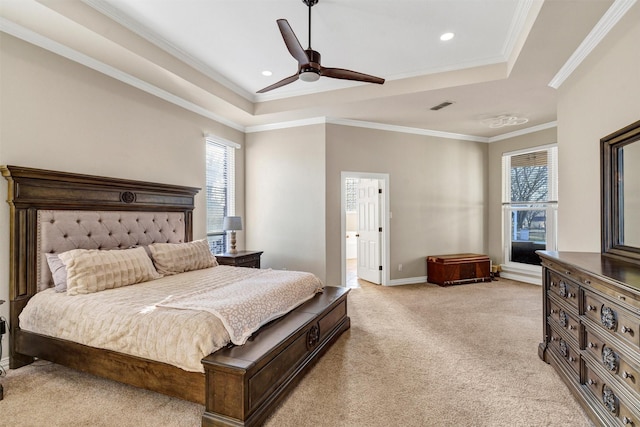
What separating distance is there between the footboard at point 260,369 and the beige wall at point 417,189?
262 centimetres

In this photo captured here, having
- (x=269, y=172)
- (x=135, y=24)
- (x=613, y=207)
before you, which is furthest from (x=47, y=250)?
(x=613, y=207)

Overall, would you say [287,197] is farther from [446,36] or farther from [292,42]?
[446,36]

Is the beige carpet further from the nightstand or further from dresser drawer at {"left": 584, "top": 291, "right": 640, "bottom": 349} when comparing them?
the nightstand

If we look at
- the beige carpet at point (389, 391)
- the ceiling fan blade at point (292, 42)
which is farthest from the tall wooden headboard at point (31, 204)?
the ceiling fan blade at point (292, 42)

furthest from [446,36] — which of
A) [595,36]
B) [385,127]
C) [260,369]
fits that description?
[260,369]

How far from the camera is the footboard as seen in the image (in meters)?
1.74

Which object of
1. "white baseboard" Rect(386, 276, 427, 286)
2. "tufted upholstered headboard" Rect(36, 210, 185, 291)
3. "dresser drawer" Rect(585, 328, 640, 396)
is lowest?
"white baseboard" Rect(386, 276, 427, 286)

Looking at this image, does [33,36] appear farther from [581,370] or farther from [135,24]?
[581,370]

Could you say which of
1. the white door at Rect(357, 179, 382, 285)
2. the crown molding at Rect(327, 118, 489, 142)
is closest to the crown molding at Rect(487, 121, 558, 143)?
the crown molding at Rect(327, 118, 489, 142)

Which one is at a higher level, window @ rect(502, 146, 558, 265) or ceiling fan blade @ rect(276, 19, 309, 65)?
ceiling fan blade @ rect(276, 19, 309, 65)

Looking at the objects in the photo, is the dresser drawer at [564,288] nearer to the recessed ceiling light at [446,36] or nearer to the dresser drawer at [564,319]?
the dresser drawer at [564,319]

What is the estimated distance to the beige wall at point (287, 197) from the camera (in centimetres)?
513

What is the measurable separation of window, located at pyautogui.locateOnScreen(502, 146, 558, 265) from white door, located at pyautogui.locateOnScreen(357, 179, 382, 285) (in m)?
2.68

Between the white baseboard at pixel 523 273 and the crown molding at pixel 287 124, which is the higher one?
the crown molding at pixel 287 124
